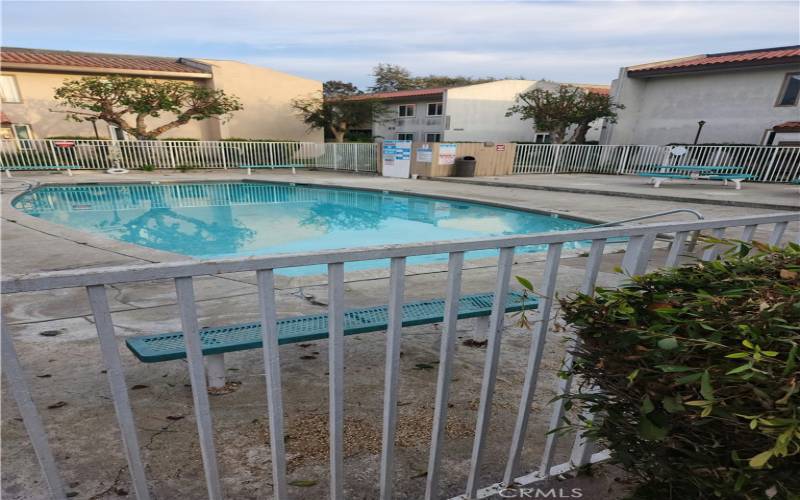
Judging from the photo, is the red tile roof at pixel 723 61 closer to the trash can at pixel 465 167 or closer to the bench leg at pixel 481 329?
the trash can at pixel 465 167

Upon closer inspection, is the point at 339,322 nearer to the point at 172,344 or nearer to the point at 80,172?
the point at 172,344

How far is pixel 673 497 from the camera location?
100 centimetres

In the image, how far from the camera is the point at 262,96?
75.6 ft

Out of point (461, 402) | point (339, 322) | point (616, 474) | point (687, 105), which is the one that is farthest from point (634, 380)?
point (687, 105)

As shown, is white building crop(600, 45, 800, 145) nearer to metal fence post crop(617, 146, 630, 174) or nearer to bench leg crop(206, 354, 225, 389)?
metal fence post crop(617, 146, 630, 174)

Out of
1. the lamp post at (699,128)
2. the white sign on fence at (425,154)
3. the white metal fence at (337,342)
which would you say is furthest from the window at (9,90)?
the lamp post at (699,128)

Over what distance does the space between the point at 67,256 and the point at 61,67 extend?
65.6ft

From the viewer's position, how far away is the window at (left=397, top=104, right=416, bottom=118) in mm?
28077

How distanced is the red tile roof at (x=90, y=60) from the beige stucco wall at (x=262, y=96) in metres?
1.61

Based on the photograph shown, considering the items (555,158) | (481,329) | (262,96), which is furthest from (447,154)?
(481,329)

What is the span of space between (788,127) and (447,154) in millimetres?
12794

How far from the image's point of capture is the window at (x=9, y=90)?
59.1 ft

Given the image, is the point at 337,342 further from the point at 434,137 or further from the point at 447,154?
the point at 434,137

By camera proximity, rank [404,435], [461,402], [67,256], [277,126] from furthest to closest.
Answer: [277,126] → [67,256] → [461,402] → [404,435]
